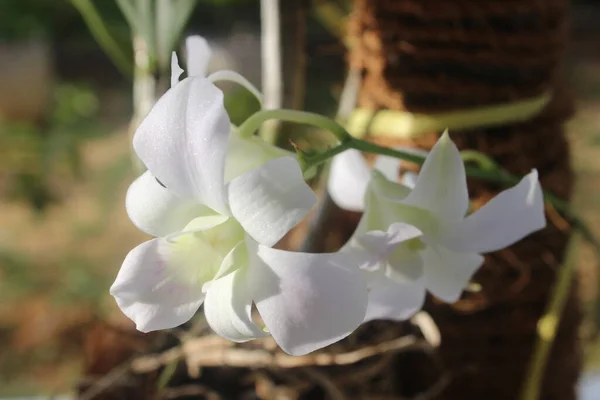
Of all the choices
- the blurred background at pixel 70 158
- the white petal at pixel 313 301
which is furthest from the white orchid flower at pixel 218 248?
the blurred background at pixel 70 158

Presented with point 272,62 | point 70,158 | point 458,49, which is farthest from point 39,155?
point 458,49

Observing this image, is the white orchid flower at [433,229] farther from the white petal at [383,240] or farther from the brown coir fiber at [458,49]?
the brown coir fiber at [458,49]

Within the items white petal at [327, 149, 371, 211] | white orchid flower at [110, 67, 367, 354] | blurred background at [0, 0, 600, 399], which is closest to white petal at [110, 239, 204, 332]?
white orchid flower at [110, 67, 367, 354]

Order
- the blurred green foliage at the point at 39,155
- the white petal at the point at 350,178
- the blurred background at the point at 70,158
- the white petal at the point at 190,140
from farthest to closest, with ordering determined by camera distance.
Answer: the blurred green foliage at the point at 39,155, the blurred background at the point at 70,158, the white petal at the point at 350,178, the white petal at the point at 190,140

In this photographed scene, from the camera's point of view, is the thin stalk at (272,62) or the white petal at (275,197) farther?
the thin stalk at (272,62)

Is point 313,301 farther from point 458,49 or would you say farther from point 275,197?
point 458,49

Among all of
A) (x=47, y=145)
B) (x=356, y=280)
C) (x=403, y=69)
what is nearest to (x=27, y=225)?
(x=47, y=145)
